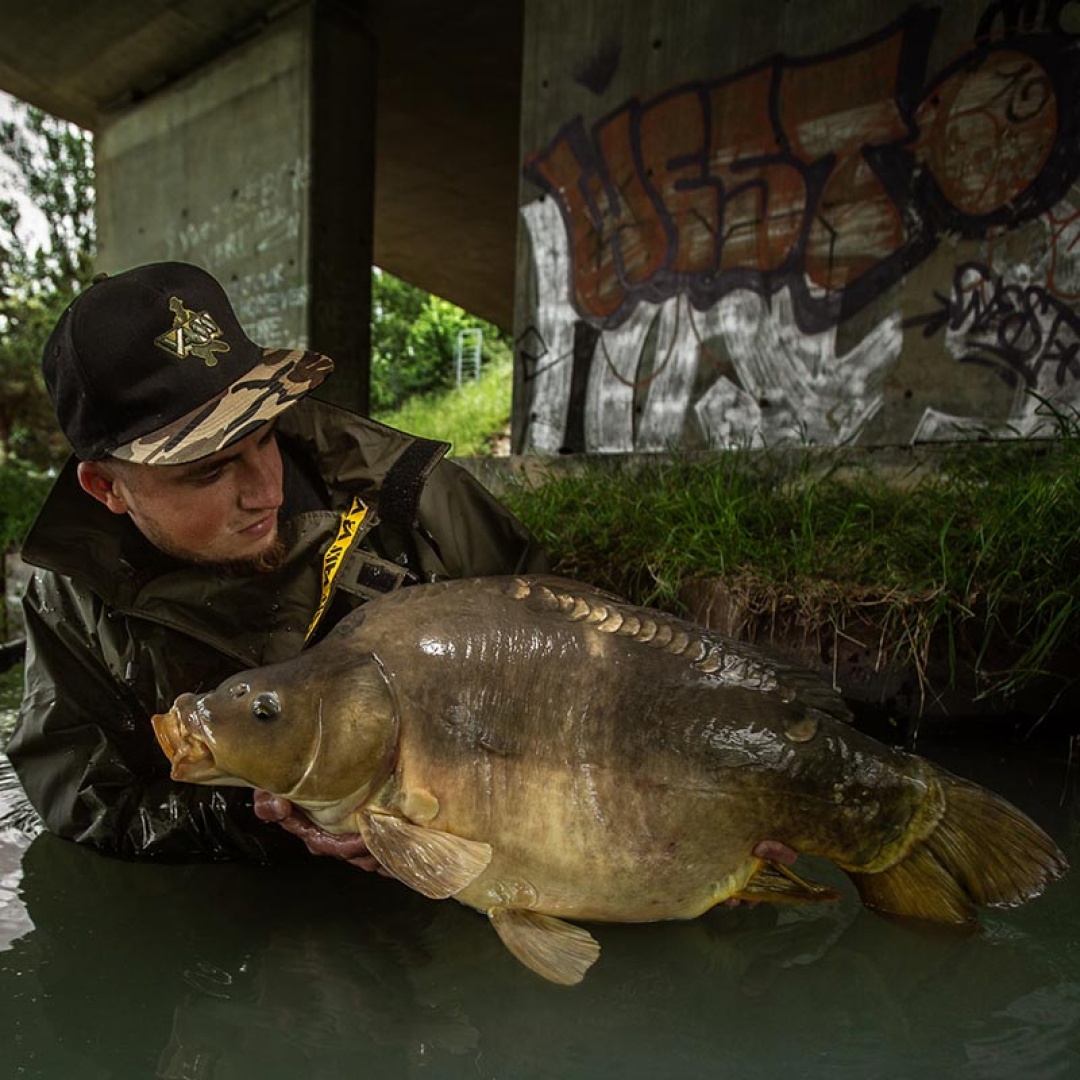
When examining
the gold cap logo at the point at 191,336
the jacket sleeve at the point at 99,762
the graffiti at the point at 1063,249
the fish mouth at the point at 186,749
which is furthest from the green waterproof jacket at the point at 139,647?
the graffiti at the point at 1063,249

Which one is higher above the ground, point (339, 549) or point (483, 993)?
point (339, 549)

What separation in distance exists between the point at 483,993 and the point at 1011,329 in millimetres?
3783

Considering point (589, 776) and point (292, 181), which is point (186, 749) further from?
point (292, 181)

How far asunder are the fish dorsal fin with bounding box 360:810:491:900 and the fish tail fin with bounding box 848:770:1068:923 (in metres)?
0.70

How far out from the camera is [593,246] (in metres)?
5.60

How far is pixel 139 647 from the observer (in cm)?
214

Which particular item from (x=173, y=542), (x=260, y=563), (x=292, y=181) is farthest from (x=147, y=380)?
(x=292, y=181)

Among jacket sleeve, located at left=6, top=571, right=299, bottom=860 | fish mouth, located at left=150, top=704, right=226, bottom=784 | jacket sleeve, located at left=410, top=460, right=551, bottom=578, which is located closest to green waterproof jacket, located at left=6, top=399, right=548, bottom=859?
jacket sleeve, located at left=6, top=571, right=299, bottom=860

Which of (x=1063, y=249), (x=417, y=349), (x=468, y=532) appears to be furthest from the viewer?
(x=417, y=349)

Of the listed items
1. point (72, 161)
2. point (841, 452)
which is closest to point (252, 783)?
point (841, 452)

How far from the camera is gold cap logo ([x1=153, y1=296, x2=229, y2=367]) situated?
196 centimetres

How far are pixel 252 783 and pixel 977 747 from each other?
2446 millimetres

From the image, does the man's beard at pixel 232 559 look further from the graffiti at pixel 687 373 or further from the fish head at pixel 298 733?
the graffiti at pixel 687 373

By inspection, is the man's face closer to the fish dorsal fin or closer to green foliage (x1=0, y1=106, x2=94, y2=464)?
the fish dorsal fin
